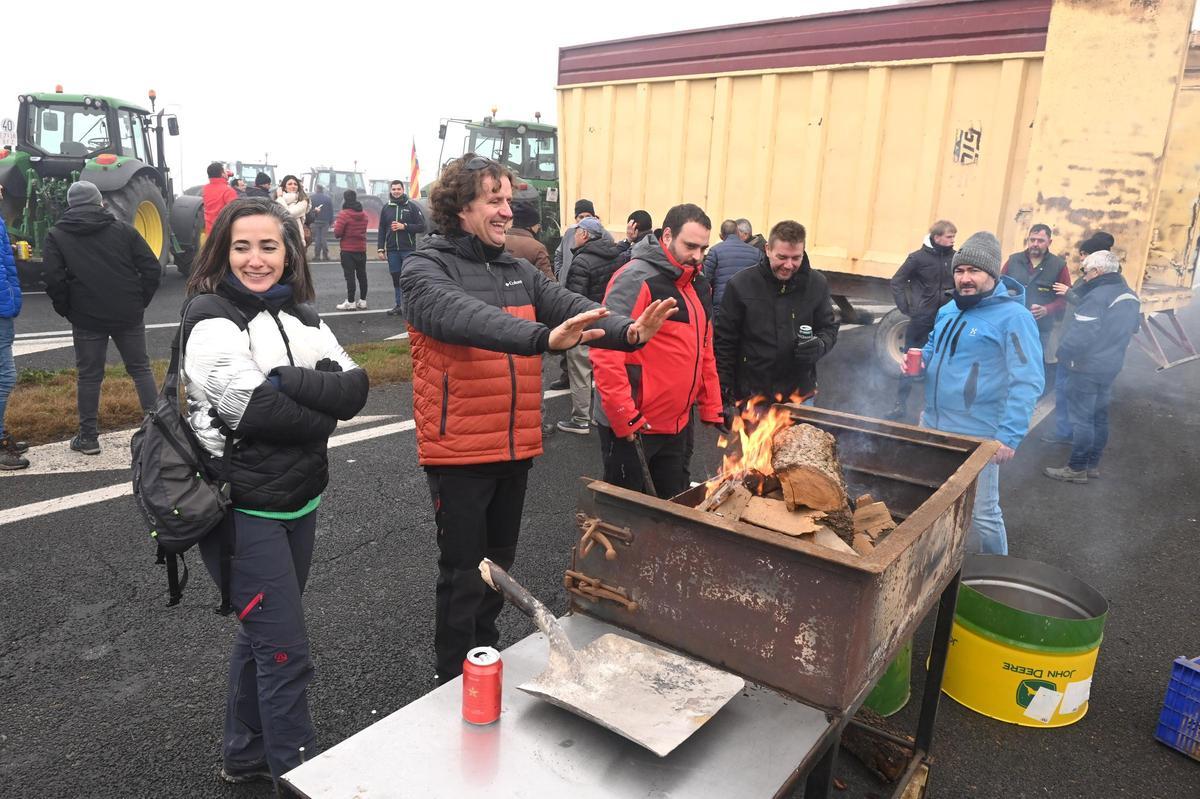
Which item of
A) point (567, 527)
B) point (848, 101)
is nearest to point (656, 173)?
point (848, 101)

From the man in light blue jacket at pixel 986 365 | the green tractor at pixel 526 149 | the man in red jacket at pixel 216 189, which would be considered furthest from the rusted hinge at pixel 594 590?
the green tractor at pixel 526 149

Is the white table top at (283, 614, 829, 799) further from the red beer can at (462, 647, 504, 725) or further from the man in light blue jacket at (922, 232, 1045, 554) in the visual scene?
the man in light blue jacket at (922, 232, 1045, 554)

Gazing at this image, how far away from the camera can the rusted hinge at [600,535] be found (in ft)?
7.13

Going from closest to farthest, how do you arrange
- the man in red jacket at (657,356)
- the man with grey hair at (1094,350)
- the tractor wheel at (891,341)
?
the man in red jacket at (657,356)
the man with grey hair at (1094,350)
the tractor wheel at (891,341)

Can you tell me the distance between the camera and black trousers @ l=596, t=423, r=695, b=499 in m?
3.86

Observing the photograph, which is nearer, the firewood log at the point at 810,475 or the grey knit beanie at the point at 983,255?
the firewood log at the point at 810,475

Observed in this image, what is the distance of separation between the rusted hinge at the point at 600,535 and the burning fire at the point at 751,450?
0.66 m

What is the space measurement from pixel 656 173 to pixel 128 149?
9.72m

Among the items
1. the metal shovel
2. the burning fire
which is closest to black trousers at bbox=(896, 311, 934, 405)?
the burning fire

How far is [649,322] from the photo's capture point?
8.63 feet

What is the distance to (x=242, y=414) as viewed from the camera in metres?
2.24

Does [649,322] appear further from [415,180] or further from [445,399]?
[415,180]

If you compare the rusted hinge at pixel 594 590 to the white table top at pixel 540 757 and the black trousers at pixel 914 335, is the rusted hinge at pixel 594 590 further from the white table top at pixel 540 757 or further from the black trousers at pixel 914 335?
the black trousers at pixel 914 335

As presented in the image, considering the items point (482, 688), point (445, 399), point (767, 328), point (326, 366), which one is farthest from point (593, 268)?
point (482, 688)
